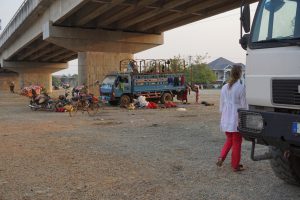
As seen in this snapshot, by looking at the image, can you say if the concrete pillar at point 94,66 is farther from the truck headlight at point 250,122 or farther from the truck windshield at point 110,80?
the truck headlight at point 250,122

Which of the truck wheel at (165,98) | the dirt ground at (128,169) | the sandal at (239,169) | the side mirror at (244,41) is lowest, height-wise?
the dirt ground at (128,169)

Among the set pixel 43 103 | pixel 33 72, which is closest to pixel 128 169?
pixel 43 103

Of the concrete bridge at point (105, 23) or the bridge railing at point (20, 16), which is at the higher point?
the bridge railing at point (20, 16)

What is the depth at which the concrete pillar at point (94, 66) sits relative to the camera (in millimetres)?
29547

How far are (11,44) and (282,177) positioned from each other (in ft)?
156

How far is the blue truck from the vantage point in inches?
959

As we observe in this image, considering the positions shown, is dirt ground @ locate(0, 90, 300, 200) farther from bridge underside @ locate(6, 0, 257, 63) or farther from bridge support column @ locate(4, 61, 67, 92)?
bridge support column @ locate(4, 61, 67, 92)

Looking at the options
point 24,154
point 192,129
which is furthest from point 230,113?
point 192,129

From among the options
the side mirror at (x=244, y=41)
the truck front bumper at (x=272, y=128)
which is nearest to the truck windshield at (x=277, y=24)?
the side mirror at (x=244, y=41)

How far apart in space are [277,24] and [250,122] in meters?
1.21

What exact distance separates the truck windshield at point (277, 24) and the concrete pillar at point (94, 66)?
24220 mm

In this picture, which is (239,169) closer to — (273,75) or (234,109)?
(234,109)

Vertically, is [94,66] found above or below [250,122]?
above

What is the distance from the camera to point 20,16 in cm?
3588
